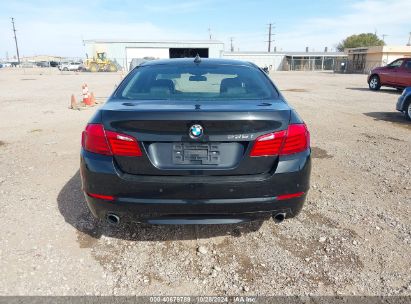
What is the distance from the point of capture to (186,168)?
2.40 metres

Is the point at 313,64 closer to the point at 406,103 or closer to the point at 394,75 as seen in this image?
the point at 394,75

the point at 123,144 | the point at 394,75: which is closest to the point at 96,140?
the point at 123,144

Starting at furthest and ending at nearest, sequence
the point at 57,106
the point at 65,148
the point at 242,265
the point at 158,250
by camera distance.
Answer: the point at 57,106 < the point at 65,148 < the point at 158,250 < the point at 242,265

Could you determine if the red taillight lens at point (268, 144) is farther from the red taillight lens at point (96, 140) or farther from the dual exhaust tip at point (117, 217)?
the red taillight lens at point (96, 140)

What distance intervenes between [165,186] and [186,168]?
204mm

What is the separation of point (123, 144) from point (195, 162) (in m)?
0.54

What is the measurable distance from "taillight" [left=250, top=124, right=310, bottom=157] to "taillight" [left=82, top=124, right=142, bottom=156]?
2.87 feet

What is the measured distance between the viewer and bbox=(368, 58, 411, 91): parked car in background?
15609mm

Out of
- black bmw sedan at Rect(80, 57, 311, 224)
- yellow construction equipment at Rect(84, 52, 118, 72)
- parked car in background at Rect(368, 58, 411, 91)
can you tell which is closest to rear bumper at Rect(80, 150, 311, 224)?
black bmw sedan at Rect(80, 57, 311, 224)

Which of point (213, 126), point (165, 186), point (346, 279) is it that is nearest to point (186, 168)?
point (165, 186)

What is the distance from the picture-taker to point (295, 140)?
2512 mm

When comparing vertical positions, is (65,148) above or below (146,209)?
below

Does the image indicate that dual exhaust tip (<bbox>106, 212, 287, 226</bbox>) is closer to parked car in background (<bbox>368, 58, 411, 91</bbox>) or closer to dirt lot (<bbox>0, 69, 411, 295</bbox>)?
dirt lot (<bbox>0, 69, 411, 295</bbox>)

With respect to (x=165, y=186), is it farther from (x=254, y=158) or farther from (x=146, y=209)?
(x=254, y=158)
